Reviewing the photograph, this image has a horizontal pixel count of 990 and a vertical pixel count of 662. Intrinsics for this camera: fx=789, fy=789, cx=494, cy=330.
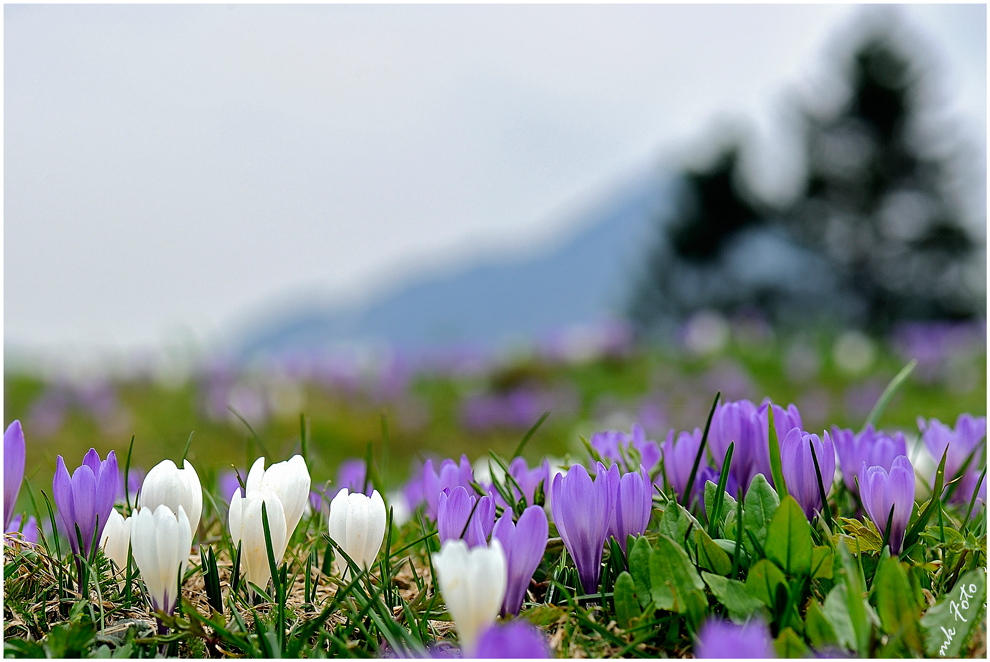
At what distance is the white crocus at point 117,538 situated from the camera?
953mm

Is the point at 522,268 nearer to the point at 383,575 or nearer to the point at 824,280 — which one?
the point at 824,280

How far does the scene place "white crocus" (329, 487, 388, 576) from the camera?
938 mm

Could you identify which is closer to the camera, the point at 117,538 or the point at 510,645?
the point at 510,645

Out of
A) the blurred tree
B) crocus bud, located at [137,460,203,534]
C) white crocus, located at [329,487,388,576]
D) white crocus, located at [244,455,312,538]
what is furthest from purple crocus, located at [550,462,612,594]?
the blurred tree

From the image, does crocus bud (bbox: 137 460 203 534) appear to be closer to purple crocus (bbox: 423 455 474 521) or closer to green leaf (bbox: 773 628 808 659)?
purple crocus (bbox: 423 455 474 521)

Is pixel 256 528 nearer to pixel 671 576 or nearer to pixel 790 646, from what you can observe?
pixel 671 576

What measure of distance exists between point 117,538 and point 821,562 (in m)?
0.83

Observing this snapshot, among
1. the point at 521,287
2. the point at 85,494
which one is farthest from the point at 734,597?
the point at 521,287

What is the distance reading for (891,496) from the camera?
0.99 metres

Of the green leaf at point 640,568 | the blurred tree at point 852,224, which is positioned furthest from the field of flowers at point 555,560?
the blurred tree at point 852,224

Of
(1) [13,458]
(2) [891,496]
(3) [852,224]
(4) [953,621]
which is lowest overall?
(4) [953,621]

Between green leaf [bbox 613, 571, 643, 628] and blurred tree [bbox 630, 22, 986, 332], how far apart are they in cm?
2343

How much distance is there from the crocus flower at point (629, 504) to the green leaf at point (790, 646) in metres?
0.21

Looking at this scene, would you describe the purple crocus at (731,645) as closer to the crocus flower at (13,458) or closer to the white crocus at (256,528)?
the white crocus at (256,528)
